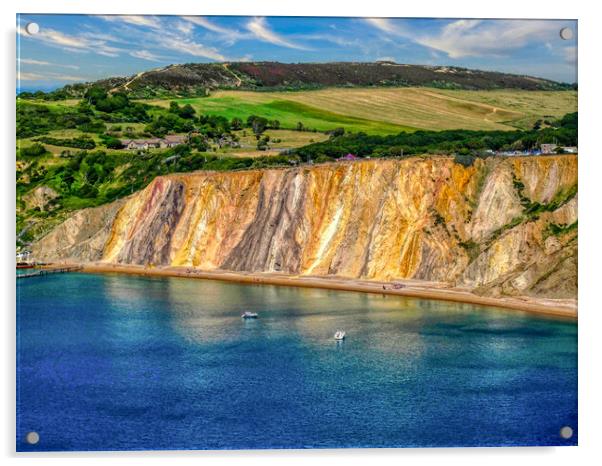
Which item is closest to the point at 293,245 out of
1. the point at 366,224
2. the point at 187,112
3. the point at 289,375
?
the point at 366,224

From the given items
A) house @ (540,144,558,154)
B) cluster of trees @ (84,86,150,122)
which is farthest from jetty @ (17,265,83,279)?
house @ (540,144,558,154)

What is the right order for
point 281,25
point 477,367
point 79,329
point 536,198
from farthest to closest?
point 536,198, point 79,329, point 477,367, point 281,25

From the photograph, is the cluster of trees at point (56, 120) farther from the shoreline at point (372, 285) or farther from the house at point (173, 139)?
the shoreline at point (372, 285)

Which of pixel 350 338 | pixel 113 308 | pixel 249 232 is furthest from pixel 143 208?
pixel 350 338

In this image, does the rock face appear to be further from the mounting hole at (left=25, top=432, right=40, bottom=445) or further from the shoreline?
the mounting hole at (left=25, top=432, right=40, bottom=445)

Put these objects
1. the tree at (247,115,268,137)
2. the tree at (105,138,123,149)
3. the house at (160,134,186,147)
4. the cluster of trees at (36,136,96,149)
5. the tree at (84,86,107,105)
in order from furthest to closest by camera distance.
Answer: the house at (160,134,186,147) < the tree at (105,138,123,149) < the tree at (247,115,268,137) < the cluster of trees at (36,136,96,149) < the tree at (84,86,107,105)

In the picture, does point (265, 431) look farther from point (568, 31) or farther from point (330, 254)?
point (330, 254)

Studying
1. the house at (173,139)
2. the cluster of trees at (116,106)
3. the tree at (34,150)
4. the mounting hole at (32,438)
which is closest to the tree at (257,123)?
the house at (173,139)
